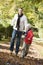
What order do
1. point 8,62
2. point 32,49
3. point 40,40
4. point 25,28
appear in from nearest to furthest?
point 8,62
point 25,28
point 32,49
point 40,40

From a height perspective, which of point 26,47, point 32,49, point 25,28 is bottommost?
point 32,49

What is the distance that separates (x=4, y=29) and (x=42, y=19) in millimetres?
2042

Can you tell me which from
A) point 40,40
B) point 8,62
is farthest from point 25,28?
point 40,40

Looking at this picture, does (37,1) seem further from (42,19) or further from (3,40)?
(3,40)

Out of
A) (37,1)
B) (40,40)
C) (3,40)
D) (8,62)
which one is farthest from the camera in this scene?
(37,1)

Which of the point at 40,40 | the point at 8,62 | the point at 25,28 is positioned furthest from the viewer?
the point at 40,40

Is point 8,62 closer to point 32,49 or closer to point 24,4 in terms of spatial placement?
point 32,49

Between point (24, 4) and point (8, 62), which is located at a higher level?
point (24, 4)

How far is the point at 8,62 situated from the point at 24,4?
6.54 meters

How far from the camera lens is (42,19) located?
1363 centimetres

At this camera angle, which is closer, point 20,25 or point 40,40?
point 20,25

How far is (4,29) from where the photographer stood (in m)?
12.9

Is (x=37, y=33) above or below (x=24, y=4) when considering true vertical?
below

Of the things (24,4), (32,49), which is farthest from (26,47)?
(24,4)
